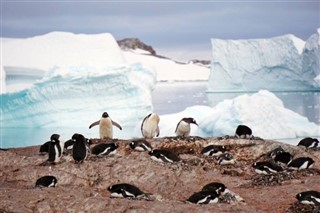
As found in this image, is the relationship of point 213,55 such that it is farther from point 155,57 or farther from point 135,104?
point 135,104

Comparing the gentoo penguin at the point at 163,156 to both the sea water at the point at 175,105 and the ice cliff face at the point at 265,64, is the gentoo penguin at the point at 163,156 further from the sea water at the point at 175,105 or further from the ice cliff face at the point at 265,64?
the ice cliff face at the point at 265,64

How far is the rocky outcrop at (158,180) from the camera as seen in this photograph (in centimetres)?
514

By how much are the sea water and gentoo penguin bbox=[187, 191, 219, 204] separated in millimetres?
8273

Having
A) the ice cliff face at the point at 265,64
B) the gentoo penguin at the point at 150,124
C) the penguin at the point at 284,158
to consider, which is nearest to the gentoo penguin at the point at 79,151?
the penguin at the point at 284,158

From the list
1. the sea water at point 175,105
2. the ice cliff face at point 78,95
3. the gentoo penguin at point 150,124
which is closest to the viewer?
the gentoo penguin at point 150,124

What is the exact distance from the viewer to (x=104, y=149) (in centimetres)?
708

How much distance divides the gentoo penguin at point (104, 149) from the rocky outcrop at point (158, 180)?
0.31 feet

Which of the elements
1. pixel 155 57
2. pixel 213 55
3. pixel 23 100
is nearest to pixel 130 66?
pixel 23 100

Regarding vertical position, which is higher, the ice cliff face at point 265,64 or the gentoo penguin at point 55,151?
the ice cliff face at point 265,64

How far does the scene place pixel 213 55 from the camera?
1781 cm

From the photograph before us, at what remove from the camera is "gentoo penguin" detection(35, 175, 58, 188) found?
6.03 meters

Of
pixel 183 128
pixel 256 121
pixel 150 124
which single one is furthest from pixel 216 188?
pixel 256 121

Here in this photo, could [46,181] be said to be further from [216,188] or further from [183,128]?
[183,128]

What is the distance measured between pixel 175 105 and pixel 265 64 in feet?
8.72
